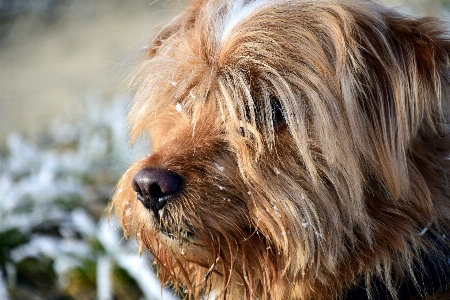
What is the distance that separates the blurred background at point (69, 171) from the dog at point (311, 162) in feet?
1.86

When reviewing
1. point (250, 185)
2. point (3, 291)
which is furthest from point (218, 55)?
point (3, 291)

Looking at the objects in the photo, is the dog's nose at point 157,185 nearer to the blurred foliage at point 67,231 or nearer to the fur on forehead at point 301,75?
the fur on forehead at point 301,75

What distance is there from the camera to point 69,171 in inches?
200

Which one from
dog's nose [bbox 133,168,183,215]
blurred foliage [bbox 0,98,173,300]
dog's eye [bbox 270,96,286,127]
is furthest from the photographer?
blurred foliage [bbox 0,98,173,300]

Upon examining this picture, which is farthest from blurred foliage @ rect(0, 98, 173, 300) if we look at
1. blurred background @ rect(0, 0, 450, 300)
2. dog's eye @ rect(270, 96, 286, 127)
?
dog's eye @ rect(270, 96, 286, 127)

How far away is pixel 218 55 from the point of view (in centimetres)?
251

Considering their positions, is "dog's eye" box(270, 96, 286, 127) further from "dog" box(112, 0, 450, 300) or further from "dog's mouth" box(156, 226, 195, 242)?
"dog's mouth" box(156, 226, 195, 242)

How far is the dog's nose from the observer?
7.45 feet

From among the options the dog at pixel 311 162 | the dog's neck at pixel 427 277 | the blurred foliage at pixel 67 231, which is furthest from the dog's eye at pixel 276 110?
the blurred foliage at pixel 67 231

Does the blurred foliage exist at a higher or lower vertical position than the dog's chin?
lower

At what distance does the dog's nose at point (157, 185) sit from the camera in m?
2.27

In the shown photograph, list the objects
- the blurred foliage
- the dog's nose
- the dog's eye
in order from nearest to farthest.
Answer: the dog's nose, the dog's eye, the blurred foliage

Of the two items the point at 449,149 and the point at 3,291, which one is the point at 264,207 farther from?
the point at 3,291

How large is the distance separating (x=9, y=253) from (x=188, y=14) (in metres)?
2.13
